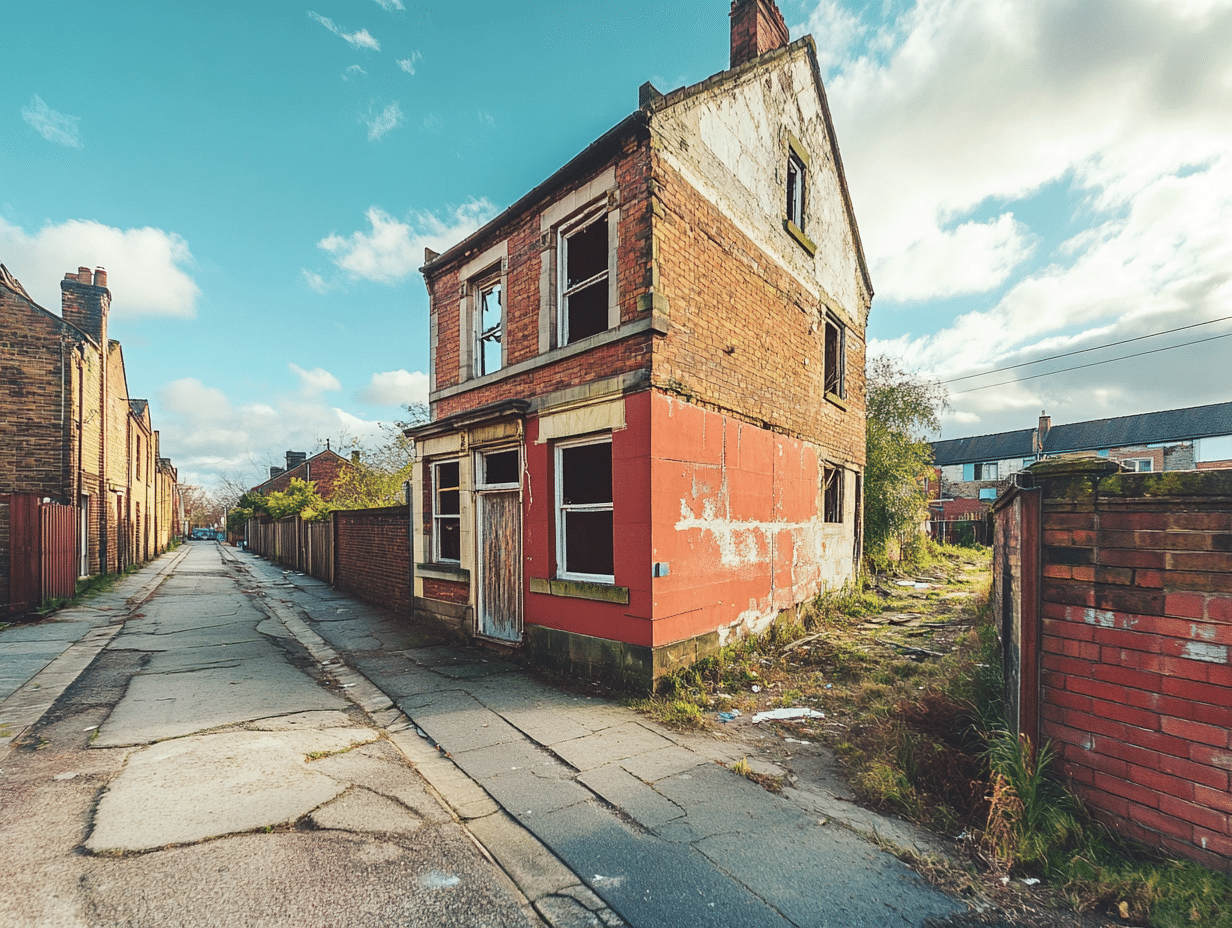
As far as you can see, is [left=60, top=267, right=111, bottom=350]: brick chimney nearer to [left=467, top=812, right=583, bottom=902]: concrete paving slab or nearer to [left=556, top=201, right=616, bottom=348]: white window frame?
[left=556, top=201, right=616, bottom=348]: white window frame

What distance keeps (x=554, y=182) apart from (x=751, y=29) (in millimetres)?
4886

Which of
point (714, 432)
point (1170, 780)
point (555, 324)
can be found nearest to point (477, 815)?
point (1170, 780)

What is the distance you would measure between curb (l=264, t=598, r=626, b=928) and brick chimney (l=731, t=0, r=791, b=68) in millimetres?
10497

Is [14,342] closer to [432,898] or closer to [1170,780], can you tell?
[432,898]

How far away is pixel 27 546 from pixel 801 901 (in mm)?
14425

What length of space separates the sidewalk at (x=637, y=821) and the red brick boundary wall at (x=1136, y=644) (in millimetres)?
1148

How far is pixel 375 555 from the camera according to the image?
12469mm

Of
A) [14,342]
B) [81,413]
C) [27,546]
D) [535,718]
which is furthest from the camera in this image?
[81,413]

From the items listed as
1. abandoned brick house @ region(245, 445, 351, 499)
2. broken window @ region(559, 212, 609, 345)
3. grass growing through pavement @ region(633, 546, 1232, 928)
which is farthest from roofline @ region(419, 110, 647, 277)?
abandoned brick house @ region(245, 445, 351, 499)

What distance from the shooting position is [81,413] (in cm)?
1287

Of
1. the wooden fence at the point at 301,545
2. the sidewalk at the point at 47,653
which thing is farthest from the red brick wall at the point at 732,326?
the wooden fence at the point at 301,545

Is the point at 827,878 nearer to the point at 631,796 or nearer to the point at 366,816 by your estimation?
the point at 631,796

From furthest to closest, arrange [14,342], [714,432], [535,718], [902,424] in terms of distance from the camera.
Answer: [902,424] → [14,342] → [714,432] → [535,718]

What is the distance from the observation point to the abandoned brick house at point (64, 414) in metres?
11.8
